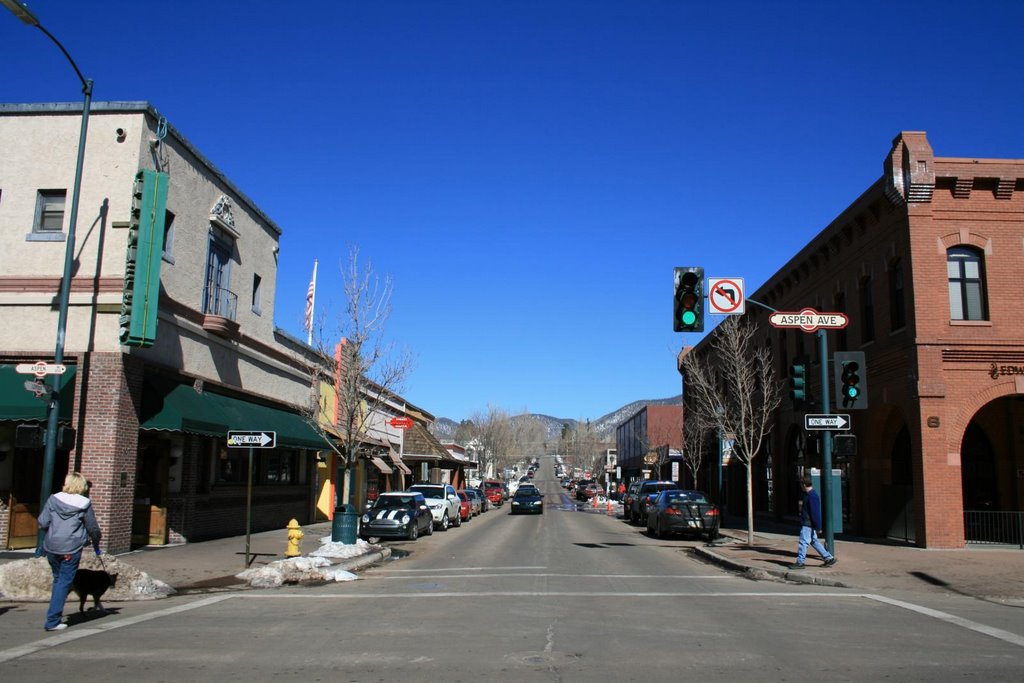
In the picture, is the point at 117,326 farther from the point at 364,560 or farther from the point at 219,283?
the point at 364,560

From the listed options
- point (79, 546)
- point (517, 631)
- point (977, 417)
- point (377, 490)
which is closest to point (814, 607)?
point (517, 631)

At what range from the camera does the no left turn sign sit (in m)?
15.0

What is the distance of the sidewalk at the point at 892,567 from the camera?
14297 millimetres

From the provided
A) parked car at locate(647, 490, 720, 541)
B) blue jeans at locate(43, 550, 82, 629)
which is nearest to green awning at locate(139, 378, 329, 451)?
blue jeans at locate(43, 550, 82, 629)

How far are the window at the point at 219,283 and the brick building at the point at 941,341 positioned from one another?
15649mm

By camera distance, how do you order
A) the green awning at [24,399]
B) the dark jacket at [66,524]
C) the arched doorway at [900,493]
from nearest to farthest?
the dark jacket at [66,524] < the green awning at [24,399] < the arched doorway at [900,493]

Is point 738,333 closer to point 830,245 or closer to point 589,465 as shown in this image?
point 830,245

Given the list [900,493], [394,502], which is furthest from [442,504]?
[900,493]

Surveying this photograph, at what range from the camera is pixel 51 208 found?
18.3 meters

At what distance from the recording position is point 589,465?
145 metres

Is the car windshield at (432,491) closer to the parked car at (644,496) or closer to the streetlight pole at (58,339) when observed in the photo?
the parked car at (644,496)

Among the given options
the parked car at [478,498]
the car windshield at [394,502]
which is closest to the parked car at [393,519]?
the car windshield at [394,502]

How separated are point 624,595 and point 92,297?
491 inches

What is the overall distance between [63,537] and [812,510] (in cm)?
1310
